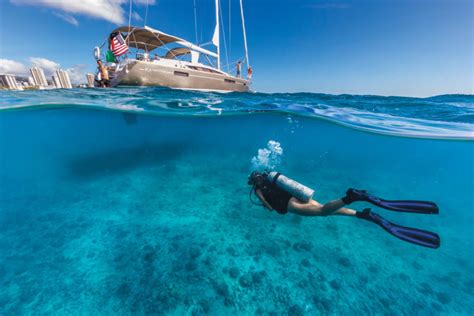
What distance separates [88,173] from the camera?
13.5 metres

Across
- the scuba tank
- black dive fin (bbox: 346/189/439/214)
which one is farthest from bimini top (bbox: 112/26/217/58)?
black dive fin (bbox: 346/189/439/214)

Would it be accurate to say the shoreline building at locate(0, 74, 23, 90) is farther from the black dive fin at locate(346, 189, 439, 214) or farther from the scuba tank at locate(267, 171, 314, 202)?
the black dive fin at locate(346, 189, 439, 214)

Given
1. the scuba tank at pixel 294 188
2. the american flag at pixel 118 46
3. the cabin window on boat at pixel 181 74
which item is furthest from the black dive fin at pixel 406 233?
the american flag at pixel 118 46

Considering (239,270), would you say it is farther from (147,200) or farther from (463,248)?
(463,248)

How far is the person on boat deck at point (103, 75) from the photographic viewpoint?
16.2 meters

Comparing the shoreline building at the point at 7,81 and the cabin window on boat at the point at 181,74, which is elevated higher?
the cabin window on boat at the point at 181,74

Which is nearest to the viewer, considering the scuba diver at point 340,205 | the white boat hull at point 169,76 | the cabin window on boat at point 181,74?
the scuba diver at point 340,205

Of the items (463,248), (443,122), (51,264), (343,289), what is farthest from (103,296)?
(443,122)

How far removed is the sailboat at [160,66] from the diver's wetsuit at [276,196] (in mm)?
14559

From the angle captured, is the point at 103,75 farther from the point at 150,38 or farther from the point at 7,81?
the point at 7,81

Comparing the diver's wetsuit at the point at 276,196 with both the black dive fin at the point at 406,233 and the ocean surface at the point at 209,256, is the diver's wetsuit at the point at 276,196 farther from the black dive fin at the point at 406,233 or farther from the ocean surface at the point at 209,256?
the ocean surface at the point at 209,256

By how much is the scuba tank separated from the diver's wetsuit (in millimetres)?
166

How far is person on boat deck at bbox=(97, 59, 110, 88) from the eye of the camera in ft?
53.2

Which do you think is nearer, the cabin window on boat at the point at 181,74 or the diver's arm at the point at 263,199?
the diver's arm at the point at 263,199
